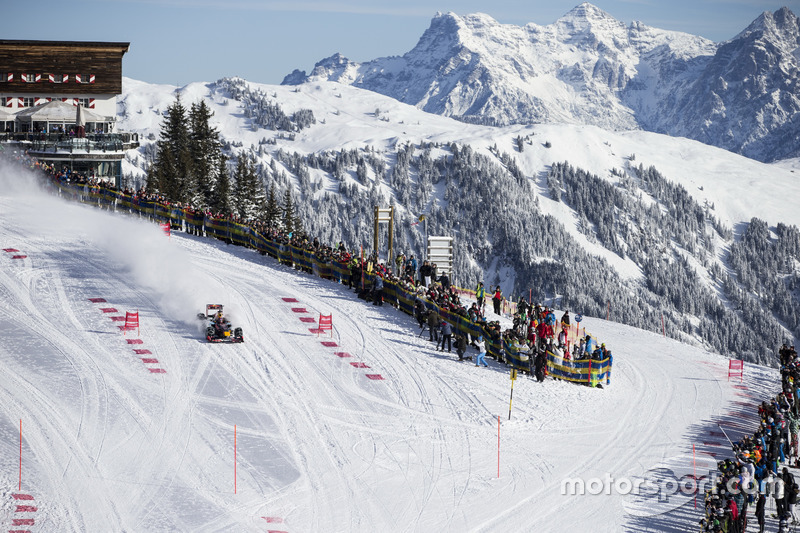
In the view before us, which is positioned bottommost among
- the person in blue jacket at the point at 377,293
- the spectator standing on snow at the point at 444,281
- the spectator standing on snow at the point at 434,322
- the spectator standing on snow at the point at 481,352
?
the spectator standing on snow at the point at 481,352

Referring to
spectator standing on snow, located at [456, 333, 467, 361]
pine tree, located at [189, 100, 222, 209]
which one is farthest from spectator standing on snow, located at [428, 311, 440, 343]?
pine tree, located at [189, 100, 222, 209]

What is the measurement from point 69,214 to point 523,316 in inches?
852

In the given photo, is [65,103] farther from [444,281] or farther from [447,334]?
[447,334]

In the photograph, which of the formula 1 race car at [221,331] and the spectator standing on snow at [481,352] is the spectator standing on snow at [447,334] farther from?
the formula 1 race car at [221,331]

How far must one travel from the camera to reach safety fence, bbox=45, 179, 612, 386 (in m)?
31.9

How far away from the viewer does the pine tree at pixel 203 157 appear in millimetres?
61162

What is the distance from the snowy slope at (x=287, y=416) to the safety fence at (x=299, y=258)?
0.78 m

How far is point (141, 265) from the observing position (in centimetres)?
3666

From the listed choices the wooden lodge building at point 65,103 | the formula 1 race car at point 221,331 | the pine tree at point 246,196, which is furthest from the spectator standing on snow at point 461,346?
the pine tree at point 246,196

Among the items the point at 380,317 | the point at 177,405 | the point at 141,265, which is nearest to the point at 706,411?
the point at 380,317

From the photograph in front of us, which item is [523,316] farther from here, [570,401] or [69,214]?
[69,214]

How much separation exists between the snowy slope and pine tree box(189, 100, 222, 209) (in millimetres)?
22147

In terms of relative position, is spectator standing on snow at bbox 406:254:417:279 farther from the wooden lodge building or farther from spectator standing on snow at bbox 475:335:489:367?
the wooden lodge building

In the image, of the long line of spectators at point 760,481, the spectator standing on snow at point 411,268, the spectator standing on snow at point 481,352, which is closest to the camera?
the long line of spectators at point 760,481
